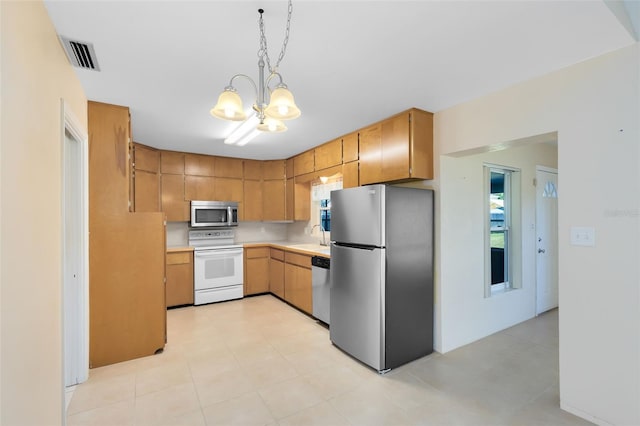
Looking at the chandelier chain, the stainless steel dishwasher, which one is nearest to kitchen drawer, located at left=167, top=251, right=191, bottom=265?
the stainless steel dishwasher

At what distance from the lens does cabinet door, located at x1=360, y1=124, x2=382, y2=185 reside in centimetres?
323

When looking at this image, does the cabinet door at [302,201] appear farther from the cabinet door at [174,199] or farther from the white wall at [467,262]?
the white wall at [467,262]

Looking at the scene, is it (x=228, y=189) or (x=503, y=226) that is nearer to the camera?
(x=503, y=226)

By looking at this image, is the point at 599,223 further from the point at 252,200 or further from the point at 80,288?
the point at 252,200

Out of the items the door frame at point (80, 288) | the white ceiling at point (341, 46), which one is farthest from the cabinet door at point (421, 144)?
the door frame at point (80, 288)

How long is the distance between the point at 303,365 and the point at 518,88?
9.77 feet

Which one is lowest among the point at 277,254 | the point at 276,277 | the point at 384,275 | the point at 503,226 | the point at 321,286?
the point at 276,277

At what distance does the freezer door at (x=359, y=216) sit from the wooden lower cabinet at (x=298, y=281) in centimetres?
106

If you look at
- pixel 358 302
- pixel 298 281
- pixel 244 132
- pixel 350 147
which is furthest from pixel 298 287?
pixel 244 132

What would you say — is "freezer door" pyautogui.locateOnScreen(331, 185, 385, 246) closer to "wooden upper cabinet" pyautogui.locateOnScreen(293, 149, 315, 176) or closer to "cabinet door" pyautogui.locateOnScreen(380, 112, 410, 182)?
"cabinet door" pyautogui.locateOnScreen(380, 112, 410, 182)

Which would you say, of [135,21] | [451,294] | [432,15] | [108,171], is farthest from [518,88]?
[108,171]

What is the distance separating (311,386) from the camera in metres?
2.38

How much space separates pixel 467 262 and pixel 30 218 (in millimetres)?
3449

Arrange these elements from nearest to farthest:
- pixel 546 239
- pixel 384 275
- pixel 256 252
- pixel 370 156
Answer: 1. pixel 384 275
2. pixel 370 156
3. pixel 546 239
4. pixel 256 252
